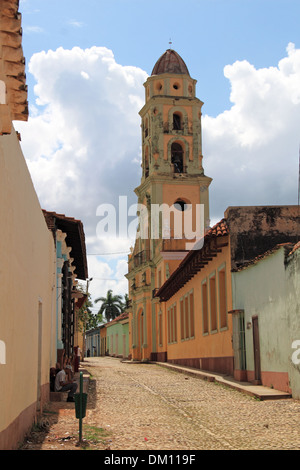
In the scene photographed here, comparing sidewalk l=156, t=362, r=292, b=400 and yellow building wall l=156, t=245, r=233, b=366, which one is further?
yellow building wall l=156, t=245, r=233, b=366

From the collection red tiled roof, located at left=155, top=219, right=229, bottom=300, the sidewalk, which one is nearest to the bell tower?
red tiled roof, located at left=155, top=219, right=229, bottom=300

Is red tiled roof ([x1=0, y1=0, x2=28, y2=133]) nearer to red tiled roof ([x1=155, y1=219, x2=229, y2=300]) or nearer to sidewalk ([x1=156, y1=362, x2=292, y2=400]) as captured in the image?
sidewalk ([x1=156, y1=362, x2=292, y2=400])

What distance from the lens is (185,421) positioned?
9750 millimetres

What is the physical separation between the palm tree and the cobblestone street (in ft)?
231

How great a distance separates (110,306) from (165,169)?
49009 mm

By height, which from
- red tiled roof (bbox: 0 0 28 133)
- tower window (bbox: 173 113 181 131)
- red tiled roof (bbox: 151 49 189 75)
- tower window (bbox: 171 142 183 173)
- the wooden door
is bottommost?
the wooden door

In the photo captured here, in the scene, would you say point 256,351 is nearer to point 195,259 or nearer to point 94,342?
point 195,259

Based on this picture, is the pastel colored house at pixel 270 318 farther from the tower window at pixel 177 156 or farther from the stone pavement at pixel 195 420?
the tower window at pixel 177 156

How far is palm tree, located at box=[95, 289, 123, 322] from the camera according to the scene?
85.1 metres

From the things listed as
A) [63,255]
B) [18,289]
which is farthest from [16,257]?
[63,255]

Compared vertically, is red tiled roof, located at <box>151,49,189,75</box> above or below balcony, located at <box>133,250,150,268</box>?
above

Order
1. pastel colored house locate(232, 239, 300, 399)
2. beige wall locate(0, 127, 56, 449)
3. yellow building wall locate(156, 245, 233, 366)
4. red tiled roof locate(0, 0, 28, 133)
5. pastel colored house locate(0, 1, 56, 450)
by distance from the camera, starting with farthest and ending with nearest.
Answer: yellow building wall locate(156, 245, 233, 366)
pastel colored house locate(232, 239, 300, 399)
beige wall locate(0, 127, 56, 449)
pastel colored house locate(0, 1, 56, 450)
red tiled roof locate(0, 0, 28, 133)

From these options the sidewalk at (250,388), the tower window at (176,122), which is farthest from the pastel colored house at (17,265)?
the tower window at (176,122)
